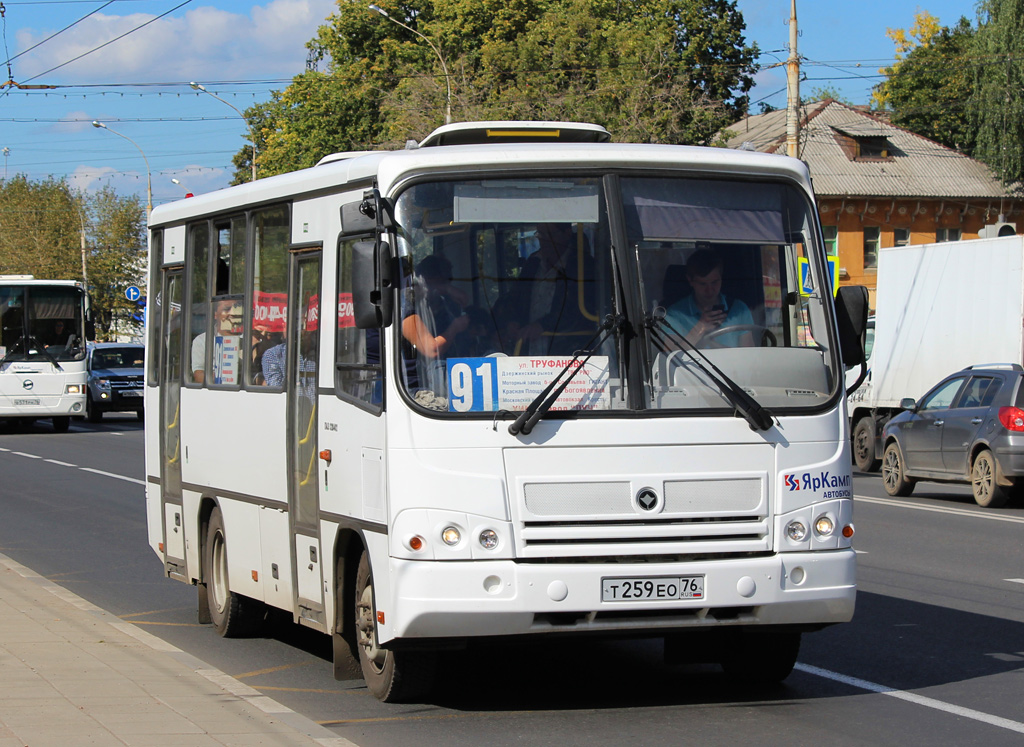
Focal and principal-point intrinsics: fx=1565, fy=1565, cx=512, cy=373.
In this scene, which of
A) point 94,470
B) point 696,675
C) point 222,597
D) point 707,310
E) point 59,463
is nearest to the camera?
point 707,310

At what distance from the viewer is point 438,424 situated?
6926 millimetres

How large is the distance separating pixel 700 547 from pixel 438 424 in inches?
50.9

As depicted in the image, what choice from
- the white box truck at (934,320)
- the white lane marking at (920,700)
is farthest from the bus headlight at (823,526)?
the white box truck at (934,320)

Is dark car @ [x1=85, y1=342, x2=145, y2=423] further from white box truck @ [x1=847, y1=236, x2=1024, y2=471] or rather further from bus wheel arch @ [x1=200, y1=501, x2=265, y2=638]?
bus wheel arch @ [x1=200, y1=501, x2=265, y2=638]

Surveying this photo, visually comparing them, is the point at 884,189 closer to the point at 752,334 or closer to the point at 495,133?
the point at 495,133

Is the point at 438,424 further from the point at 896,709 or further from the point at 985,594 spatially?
the point at 985,594

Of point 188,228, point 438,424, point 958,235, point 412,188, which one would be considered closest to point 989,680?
point 438,424

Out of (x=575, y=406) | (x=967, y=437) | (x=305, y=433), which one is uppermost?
(x=575, y=406)

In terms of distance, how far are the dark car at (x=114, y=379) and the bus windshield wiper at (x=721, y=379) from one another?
36.6m

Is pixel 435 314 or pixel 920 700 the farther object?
pixel 920 700

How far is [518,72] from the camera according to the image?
4972 centimetres

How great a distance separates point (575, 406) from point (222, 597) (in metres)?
3.97

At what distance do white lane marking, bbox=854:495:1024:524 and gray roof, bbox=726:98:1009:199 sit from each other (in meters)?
44.3

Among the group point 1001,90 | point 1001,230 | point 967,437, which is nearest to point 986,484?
point 967,437
